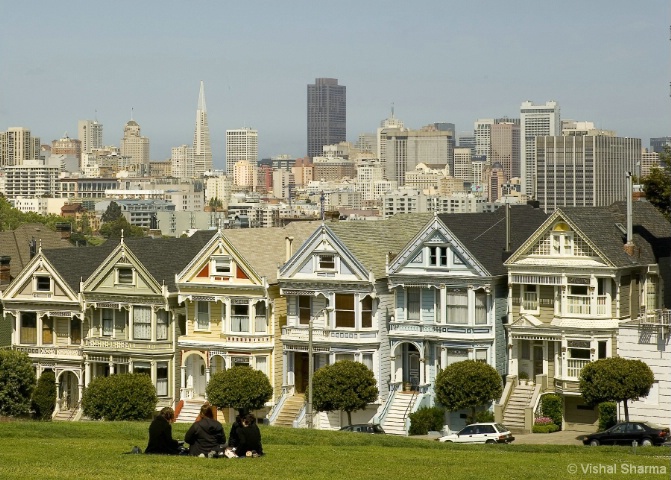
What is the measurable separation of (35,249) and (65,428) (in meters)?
28.9

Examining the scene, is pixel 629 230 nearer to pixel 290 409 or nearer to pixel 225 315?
pixel 290 409

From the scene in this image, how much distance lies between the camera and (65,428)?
46.0m

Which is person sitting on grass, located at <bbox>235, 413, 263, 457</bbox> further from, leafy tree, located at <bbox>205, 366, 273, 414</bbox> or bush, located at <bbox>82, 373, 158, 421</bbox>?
bush, located at <bbox>82, 373, 158, 421</bbox>

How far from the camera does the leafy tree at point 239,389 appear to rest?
5781 centimetres

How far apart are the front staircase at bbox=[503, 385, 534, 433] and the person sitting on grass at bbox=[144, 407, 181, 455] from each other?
20.3 meters

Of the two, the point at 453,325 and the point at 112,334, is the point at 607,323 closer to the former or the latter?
the point at 453,325

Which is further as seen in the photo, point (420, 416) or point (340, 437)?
point (420, 416)

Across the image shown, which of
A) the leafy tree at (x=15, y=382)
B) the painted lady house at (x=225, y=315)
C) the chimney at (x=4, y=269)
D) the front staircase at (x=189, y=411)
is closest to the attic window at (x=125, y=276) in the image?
the painted lady house at (x=225, y=315)

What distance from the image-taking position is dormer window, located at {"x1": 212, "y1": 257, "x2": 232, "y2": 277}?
60.4 meters

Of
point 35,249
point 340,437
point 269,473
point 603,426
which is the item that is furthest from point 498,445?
point 35,249

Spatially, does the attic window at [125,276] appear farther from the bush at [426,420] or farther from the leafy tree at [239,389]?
the bush at [426,420]

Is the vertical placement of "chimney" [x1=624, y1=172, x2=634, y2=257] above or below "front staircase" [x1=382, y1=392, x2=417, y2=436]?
above

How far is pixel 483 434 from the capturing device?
5031 centimetres

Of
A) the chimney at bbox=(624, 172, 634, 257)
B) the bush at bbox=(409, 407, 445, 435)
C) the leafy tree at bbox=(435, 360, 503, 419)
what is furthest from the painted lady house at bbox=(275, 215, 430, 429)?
the chimney at bbox=(624, 172, 634, 257)
